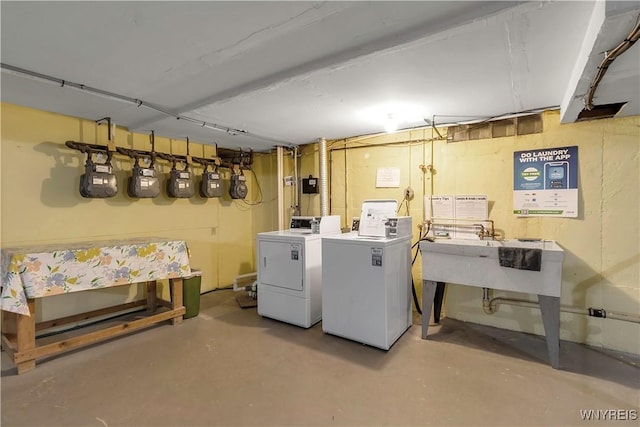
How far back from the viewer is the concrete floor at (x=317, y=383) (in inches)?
71.4

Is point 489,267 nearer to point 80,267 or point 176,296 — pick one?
point 176,296

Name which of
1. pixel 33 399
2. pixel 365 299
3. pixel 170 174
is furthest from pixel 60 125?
pixel 365 299

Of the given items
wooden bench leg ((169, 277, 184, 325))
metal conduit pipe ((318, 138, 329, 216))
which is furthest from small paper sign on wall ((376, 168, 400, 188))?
wooden bench leg ((169, 277, 184, 325))

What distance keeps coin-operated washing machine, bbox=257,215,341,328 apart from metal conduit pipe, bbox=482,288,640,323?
5.78ft

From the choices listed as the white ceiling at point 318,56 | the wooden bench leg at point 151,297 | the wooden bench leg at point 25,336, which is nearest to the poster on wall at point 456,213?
the white ceiling at point 318,56

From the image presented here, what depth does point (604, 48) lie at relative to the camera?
1.47m

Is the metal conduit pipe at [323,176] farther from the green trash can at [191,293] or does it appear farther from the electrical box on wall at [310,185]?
the green trash can at [191,293]

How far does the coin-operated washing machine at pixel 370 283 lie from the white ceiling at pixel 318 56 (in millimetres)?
1269

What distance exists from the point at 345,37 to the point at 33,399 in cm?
312

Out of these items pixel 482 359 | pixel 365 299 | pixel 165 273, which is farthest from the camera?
pixel 165 273

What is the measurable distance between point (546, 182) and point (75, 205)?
15.8 feet

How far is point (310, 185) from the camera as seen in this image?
4391mm

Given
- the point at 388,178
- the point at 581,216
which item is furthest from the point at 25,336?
the point at 581,216

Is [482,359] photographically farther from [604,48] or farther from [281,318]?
[604,48]
